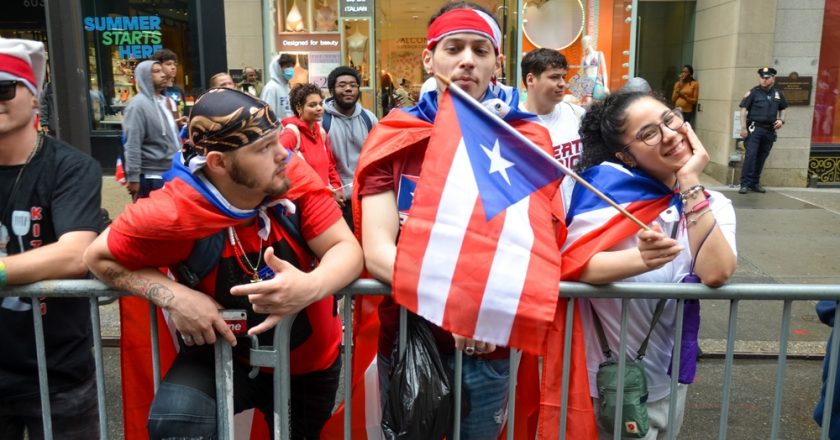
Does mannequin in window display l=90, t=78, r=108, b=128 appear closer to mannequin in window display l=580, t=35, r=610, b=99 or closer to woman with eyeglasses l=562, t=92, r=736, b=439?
mannequin in window display l=580, t=35, r=610, b=99

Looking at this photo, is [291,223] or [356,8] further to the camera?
[356,8]

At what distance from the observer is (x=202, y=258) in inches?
88.1

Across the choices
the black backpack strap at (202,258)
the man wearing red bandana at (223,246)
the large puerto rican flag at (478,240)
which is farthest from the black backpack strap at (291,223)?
the large puerto rican flag at (478,240)

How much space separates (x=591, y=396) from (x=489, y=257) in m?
0.75

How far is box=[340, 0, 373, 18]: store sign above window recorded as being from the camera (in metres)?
11.9

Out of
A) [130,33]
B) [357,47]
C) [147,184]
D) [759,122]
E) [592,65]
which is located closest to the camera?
[147,184]

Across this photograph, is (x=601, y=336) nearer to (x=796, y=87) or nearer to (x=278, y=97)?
(x=278, y=97)

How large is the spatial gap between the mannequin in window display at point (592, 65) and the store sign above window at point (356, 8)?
12.0 ft

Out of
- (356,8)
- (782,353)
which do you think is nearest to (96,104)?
(356,8)

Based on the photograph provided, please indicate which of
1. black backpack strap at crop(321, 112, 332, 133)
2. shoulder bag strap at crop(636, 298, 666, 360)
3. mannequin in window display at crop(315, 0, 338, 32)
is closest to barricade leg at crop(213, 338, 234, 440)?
shoulder bag strap at crop(636, 298, 666, 360)

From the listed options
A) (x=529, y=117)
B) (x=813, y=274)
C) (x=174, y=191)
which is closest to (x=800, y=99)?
(x=813, y=274)

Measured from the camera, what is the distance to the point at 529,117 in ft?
8.31

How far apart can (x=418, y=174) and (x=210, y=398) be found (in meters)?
1.02

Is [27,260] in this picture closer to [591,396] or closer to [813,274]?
[591,396]
